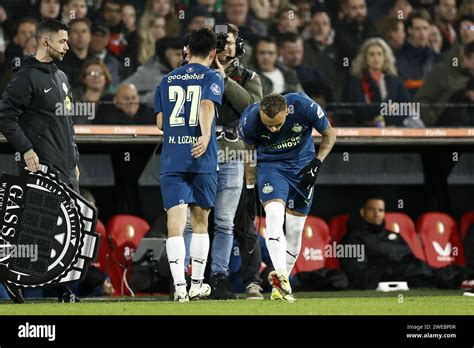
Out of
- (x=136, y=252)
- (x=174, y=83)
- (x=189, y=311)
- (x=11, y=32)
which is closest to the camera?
(x=189, y=311)

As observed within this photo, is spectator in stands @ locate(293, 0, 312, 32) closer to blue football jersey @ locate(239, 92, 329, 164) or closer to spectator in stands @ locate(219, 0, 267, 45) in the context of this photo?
spectator in stands @ locate(219, 0, 267, 45)

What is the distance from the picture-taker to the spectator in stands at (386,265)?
12.2 m

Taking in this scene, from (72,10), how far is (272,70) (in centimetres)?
216

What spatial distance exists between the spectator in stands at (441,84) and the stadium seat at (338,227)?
130 centimetres

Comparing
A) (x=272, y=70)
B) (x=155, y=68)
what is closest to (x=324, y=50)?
(x=272, y=70)

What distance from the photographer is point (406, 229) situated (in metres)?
12.8

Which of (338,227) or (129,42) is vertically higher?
(129,42)

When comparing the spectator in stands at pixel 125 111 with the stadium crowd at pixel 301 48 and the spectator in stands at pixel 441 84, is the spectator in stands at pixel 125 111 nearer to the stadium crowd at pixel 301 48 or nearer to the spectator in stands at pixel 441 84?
the stadium crowd at pixel 301 48

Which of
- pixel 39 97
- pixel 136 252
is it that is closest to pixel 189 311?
pixel 39 97

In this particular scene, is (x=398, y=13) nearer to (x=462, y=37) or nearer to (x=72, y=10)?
(x=462, y=37)

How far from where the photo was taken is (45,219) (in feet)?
31.0

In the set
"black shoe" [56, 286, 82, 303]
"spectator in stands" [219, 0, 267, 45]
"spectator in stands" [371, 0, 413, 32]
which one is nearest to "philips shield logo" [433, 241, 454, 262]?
"spectator in stands" [371, 0, 413, 32]
